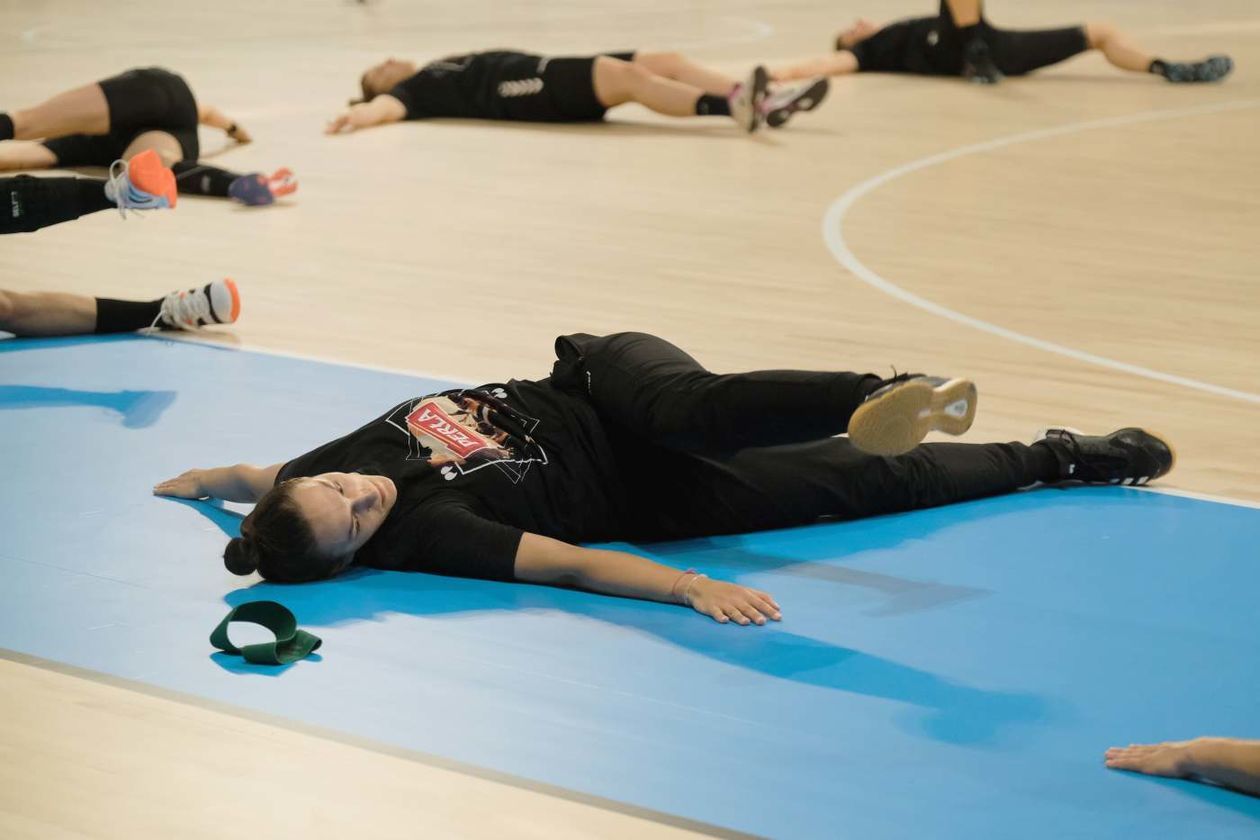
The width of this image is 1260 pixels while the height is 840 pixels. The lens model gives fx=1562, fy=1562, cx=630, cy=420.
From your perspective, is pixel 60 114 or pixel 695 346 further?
pixel 60 114

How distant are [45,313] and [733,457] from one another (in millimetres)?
2994

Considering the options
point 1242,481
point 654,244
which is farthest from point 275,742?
point 654,244

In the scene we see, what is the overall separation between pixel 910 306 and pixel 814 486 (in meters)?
2.13

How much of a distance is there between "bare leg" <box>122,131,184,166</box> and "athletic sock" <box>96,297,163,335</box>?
2.34 meters

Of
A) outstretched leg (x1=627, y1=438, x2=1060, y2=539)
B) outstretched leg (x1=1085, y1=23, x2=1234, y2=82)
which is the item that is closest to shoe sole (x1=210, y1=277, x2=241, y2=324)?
outstretched leg (x1=627, y1=438, x2=1060, y2=539)

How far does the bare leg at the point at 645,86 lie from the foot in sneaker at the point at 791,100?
46 cm

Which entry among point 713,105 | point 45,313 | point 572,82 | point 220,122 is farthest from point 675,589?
point 572,82

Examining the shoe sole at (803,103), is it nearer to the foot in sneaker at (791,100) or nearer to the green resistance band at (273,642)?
the foot in sneaker at (791,100)

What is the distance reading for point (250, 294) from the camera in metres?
6.41

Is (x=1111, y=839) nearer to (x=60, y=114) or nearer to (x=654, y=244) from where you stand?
(x=654, y=244)

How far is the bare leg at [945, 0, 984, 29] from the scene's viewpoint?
1102 centimetres

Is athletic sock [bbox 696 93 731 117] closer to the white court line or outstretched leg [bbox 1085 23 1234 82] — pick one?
outstretched leg [bbox 1085 23 1234 82]

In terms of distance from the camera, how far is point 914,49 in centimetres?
1159

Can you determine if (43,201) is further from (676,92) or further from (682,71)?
(682,71)
